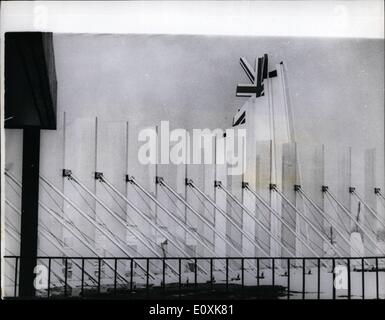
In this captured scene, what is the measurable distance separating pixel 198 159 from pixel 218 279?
104 centimetres

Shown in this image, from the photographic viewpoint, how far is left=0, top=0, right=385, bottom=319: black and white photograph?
4.98 m

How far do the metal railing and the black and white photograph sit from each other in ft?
0.04

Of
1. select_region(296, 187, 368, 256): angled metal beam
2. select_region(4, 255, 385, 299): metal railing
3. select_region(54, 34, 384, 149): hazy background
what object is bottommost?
select_region(4, 255, 385, 299): metal railing

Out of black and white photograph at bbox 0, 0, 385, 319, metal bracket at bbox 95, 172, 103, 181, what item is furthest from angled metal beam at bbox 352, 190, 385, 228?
metal bracket at bbox 95, 172, 103, 181

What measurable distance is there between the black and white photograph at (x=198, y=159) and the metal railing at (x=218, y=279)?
12 millimetres

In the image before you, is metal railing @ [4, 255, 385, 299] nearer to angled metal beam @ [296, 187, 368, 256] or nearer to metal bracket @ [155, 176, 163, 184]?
angled metal beam @ [296, 187, 368, 256]

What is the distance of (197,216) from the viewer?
5023mm

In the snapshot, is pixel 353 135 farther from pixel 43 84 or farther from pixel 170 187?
pixel 43 84

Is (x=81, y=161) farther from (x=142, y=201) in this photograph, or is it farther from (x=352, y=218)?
(x=352, y=218)

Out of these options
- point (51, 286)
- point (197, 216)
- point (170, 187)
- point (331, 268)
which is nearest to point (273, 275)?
point (331, 268)

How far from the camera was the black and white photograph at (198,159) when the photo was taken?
196 inches

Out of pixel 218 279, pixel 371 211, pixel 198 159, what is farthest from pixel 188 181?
pixel 371 211

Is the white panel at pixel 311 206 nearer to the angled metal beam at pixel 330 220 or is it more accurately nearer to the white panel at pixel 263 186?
the angled metal beam at pixel 330 220

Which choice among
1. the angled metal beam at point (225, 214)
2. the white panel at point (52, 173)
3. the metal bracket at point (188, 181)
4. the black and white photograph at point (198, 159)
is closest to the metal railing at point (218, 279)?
the black and white photograph at point (198, 159)
